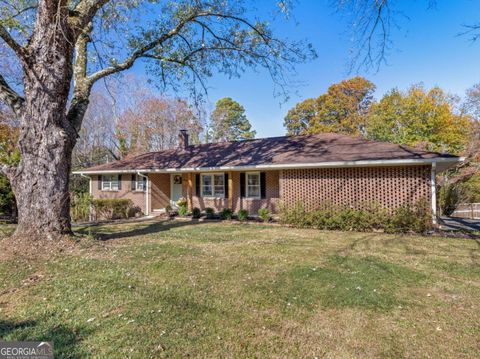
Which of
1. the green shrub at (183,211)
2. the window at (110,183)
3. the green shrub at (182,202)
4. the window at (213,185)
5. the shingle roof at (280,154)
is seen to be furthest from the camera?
the window at (110,183)

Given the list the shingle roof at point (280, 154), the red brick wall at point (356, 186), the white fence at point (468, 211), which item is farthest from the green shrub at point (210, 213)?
the white fence at point (468, 211)

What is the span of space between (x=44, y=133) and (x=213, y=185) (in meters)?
9.20

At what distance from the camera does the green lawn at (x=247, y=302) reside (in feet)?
9.80

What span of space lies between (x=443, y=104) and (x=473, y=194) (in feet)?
30.0

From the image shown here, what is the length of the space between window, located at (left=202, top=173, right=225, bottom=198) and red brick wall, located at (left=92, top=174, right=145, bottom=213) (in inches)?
157

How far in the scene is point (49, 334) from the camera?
3.19 m

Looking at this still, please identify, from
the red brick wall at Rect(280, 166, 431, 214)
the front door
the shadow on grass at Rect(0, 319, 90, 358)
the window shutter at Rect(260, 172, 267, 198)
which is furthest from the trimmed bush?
the shadow on grass at Rect(0, 319, 90, 358)

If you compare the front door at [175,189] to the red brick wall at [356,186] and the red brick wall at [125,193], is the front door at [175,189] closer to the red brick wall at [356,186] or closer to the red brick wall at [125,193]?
the red brick wall at [125,193]

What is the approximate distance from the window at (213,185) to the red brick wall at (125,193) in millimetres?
3992

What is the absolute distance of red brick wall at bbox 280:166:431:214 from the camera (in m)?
9.73

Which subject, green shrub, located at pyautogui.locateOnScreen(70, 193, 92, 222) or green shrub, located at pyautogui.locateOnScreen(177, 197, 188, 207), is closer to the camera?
green shrub, located at pyautogui.locateOnScreen(70, 193, 92, 222)

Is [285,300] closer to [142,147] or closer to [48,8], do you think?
[48,8]

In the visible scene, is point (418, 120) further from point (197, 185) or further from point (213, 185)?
point (197, 185)

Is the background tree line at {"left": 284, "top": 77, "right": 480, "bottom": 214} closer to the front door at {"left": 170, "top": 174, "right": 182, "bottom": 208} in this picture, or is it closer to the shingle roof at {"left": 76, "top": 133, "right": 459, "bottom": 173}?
the shingle roof at {"left": 76, "top": 133, "right": 459, "bottom": 173}
